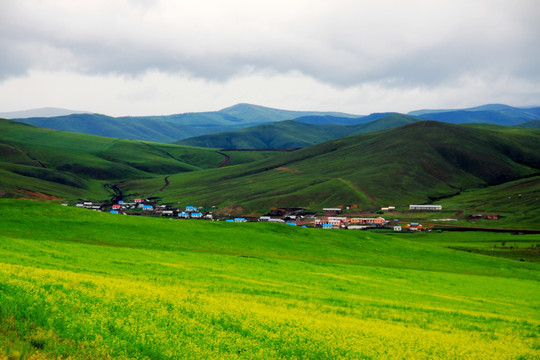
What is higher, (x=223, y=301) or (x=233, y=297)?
(x=223, y=301)

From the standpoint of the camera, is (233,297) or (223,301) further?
(233,297)

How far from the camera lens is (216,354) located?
50.6 ft

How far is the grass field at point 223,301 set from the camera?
15.5 m

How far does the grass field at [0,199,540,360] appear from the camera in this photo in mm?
15523

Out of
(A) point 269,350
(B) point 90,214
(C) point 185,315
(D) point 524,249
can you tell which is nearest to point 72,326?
(C) point 185,315

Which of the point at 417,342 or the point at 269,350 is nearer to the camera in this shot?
the point at 269,350

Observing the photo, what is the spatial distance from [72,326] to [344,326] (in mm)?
12415

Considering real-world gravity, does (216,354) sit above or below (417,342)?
above

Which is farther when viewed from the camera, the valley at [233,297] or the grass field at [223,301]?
the valley at [233,297]

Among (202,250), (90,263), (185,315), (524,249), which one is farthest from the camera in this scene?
(524,249)

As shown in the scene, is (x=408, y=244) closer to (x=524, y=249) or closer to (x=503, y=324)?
(x=524, y=249)

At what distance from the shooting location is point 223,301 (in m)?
24.1

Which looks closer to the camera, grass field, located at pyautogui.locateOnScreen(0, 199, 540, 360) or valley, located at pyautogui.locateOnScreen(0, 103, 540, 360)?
grass field, located at pyautogui.locateOnScreen(0, 199, 540, 360)

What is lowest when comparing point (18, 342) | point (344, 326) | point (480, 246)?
point (480, 246)
